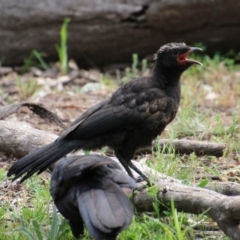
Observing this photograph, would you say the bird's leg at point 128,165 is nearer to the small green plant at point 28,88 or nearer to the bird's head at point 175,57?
the bird's head at point 175,57

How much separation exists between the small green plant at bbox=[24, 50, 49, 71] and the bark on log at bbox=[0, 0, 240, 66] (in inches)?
2.3

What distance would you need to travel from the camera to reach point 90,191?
438 centimetres

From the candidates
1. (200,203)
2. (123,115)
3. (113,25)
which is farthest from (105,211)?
(113,25)

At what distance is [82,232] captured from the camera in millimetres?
4574

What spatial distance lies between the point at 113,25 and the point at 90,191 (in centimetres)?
520

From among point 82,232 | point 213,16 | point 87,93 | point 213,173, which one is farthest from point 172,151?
point 213,16

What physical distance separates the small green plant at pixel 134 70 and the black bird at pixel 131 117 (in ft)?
9.94

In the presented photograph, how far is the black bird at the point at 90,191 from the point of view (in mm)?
4152

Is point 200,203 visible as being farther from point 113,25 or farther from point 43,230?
point 113,25

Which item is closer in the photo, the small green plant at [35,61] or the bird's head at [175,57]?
the bird's head at [175,57]

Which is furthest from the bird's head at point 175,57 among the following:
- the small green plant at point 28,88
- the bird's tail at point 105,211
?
the small green plant at point 28,88

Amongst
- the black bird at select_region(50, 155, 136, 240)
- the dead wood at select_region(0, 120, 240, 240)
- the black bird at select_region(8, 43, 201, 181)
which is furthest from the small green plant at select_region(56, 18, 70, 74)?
the black bird at select_region(50, 155, 136, 240)

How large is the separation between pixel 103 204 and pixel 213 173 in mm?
1706

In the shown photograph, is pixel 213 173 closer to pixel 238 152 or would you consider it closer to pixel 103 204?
pixel 238 152
